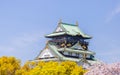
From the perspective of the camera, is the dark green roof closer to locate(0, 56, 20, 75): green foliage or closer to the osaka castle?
the osaka castle

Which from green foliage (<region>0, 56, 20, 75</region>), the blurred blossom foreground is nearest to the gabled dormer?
green foliage (<region>0, 56, 20, 75</region>)

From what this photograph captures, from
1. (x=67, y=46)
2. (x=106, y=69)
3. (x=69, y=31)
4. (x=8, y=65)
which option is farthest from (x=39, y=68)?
(x=69, y=31)

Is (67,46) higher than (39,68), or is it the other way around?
(67,46)

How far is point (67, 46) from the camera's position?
295 feet

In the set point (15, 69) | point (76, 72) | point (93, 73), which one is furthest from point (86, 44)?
point (93, 73)

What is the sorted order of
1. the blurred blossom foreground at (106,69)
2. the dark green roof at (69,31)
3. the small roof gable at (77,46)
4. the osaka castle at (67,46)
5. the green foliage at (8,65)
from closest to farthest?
1. the blurred blossom foreground at (106,69)
2. the green foliage at (8,65)
3. the osaka castle at (67,46)
4. the small roof gable at (77,46)
5. the dark green roof at (69,31)

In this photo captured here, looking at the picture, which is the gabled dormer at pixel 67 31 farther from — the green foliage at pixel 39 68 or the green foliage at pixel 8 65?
the green foliage at pixel 39 68

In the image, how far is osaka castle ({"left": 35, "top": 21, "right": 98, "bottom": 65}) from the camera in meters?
87.6

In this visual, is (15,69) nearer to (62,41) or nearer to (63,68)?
(63,68)

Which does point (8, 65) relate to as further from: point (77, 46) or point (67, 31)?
point (67, 31)

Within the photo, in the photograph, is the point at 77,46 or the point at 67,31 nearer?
the point at 77,46

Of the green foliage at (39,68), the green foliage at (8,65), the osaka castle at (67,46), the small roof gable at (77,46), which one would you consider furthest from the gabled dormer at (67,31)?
the green foliage at (39,68)

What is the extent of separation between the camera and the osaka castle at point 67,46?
287 ft

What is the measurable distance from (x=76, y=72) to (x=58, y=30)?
164 ft
